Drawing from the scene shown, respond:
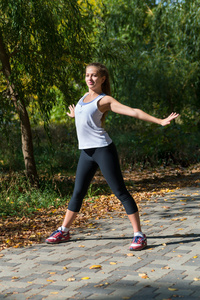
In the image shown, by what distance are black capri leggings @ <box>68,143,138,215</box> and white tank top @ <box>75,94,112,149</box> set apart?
8 centimetres

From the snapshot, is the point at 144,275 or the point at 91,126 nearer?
the point at 144,275

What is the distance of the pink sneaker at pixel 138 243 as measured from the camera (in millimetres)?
5180

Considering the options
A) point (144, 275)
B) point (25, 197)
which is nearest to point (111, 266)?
point (144, 275)

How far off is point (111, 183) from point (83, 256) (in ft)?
2.65

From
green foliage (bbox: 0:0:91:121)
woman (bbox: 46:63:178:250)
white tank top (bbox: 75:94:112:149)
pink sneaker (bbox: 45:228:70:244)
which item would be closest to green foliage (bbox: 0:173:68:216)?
green foliage (bbox: 0:0:91:121)

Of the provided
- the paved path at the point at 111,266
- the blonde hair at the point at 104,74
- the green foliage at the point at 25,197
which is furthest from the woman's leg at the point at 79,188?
the green foliage at the point at 25,197

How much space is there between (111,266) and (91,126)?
1424mm

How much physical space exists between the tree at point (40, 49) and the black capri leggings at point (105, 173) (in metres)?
3.19

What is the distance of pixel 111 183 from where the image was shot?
532 cm

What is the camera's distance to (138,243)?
17.0 ft

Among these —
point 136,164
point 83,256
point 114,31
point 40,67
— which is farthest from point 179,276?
point 114,31

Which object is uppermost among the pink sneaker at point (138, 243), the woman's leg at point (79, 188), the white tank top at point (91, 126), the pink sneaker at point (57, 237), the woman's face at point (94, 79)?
the woman's face at point (94, 79)

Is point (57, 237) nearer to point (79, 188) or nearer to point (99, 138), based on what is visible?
point (79, 188)

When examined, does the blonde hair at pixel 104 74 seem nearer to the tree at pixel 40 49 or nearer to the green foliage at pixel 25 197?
the green foliage at pixel 25 197
